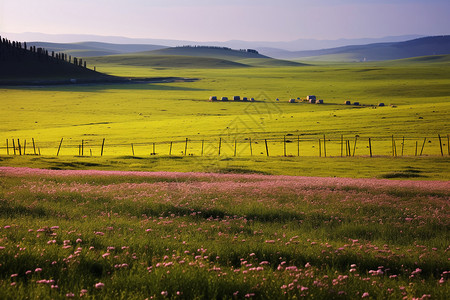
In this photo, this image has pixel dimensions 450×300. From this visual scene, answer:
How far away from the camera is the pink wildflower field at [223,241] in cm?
774

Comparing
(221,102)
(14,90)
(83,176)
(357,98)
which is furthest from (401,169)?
(14,90)

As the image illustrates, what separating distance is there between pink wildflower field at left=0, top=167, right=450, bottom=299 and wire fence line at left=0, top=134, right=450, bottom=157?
26566 millimetres

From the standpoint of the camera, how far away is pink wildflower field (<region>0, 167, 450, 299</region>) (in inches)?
305

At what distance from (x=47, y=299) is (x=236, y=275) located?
3268 mm

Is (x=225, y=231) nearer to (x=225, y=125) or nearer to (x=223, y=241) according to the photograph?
(x=223, y=241)

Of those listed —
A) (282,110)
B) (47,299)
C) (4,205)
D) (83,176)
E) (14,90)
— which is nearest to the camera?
(47,299)

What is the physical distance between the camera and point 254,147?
51.8m

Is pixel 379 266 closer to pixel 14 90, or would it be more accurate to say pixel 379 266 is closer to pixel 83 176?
pixel 83 176

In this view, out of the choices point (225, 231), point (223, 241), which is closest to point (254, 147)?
point (225, 231)

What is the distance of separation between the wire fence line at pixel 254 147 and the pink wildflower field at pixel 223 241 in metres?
26.6

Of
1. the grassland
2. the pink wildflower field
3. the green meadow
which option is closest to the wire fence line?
the green meadow

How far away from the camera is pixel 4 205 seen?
14773 mm

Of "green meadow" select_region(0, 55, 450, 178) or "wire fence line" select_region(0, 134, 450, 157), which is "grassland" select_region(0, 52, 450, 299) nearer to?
"wire fence line" select_region(0, 134, 450, 157)

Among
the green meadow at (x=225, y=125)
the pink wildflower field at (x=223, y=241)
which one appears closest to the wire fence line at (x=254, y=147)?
the green meadow at (x=225, y=125)
